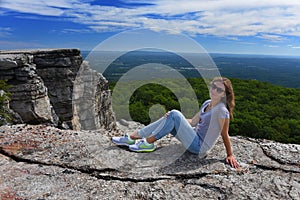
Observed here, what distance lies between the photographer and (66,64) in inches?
565

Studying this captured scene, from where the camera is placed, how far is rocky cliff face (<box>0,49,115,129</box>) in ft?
36.7

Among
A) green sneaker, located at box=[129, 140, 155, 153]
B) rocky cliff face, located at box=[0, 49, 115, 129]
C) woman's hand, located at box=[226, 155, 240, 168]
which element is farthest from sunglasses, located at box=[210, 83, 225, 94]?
rocky cliff face, located at box=[0, 49, 115, 129]

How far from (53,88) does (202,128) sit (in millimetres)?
11655

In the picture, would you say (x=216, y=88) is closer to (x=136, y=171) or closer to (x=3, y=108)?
(x=136, y=171)

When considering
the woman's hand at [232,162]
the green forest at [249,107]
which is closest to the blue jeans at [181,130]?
the woman's hand at [232,162]

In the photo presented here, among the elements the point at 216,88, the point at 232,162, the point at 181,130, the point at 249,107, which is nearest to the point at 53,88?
the point at 181,130

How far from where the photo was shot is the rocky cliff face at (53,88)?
36.7 feet

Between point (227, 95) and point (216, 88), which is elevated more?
point (216, 88)

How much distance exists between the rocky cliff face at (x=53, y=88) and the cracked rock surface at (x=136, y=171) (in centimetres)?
623

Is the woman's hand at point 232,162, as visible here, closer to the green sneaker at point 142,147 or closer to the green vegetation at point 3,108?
the green sneaker at point 142,147

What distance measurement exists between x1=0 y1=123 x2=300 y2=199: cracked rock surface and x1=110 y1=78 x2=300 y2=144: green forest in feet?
37.1

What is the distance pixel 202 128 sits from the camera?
4707 mm

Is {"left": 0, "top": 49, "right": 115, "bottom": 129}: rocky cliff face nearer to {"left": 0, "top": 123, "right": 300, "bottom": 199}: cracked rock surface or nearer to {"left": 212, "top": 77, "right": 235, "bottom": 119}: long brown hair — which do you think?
{"left": 0, "top": 123, "right": 300, "bottom": 199}: cracked rock surface

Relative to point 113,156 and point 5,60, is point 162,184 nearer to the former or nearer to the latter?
point 113,156
